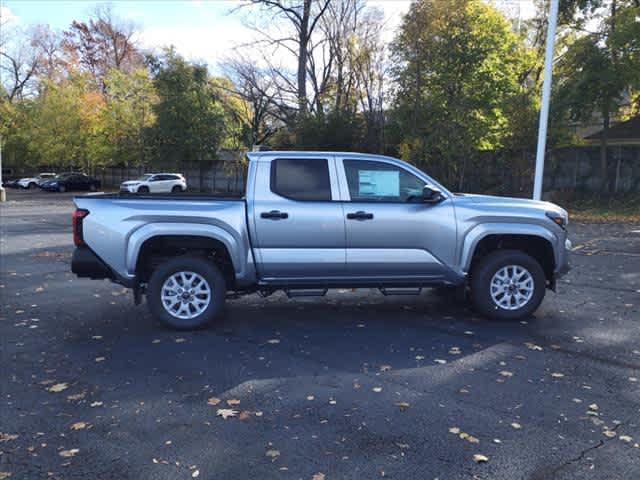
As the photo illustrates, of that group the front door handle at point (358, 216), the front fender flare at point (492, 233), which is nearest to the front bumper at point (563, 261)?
the front fender flare at point (492, 233)

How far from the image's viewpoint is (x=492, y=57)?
73.5 feet

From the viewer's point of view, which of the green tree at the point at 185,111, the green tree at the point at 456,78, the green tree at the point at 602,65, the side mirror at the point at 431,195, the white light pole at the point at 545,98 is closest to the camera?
the side mirror at the point at 431,195

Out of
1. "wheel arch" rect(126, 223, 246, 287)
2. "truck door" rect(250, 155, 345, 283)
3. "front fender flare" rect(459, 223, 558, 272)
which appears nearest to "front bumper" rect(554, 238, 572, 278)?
"front fender flare" rect(459, 223, 558, 272)

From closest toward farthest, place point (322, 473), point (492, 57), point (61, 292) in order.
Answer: point (322, 473)
point (61, 292)
point (492, 57)

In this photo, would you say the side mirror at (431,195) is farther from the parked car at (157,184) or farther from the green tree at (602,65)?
the parked car at (157,184)

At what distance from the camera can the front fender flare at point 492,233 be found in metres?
6.40

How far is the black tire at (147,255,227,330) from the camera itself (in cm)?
616

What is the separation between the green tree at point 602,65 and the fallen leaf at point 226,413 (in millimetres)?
21644

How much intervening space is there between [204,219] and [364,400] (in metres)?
2.81

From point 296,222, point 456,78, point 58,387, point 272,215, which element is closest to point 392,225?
point 296,222

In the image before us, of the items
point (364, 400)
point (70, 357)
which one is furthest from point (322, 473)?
point (70, 357)

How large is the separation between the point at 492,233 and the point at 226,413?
3.82 meters

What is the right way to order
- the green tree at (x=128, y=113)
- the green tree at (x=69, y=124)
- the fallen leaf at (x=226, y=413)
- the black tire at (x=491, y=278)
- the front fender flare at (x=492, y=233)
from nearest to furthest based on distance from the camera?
the fallen leaf at (x=226, y=413) → the front fender flare at (x=492, y=233) → the black tire at (x=491, y=278) → the green tree at (x=128, y=113) → the green tree at (x=69, y=124)

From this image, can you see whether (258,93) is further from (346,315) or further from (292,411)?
(292,411)
